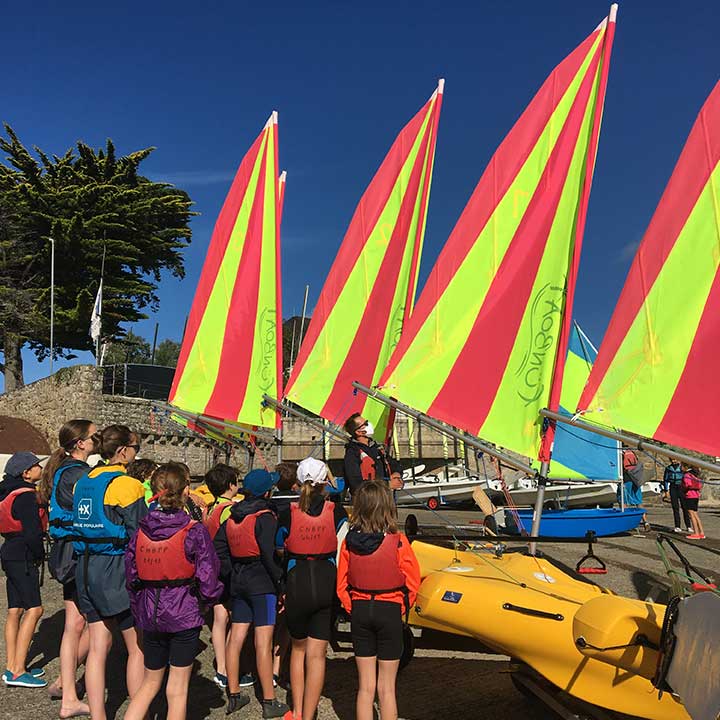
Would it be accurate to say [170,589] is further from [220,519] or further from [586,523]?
[586,523]

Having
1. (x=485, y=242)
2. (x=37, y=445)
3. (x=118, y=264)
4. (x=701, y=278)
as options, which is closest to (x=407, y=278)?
(x=485, y=242)

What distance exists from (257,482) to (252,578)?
2.10 ft

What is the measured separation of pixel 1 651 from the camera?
5676mm

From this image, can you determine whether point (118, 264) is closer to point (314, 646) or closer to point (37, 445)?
point (37, 445)

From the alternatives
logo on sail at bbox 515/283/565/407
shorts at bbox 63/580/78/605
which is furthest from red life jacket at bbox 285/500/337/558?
logo on sail at bbox 515/283/565/407

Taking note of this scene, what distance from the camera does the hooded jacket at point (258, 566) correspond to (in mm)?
4520

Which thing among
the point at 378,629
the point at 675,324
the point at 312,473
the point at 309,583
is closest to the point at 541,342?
the point at 675,324

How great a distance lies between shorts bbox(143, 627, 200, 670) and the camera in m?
3.69

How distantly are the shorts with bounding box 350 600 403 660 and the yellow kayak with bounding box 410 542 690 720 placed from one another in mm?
502

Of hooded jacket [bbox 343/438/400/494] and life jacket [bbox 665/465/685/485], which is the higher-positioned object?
hooded jacket [bbox 343/438/400/494]

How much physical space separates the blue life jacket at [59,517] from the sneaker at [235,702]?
1.50 m

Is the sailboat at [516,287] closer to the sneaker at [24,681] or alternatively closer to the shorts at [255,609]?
the shorts at [255,609]

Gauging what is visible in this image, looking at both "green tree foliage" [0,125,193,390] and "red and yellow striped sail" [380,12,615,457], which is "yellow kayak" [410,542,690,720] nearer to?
"red and yellow striped sail" [380,12,615,457]

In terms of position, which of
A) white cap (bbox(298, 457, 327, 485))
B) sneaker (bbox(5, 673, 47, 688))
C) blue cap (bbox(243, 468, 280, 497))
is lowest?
sneaker (bbox(5, 673, 47, 688))
